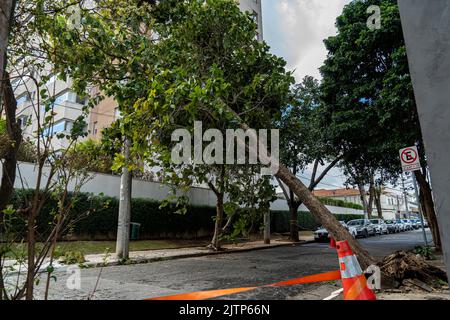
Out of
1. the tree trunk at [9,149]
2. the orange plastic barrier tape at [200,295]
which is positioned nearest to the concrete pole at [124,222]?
the orange plastic barrier tape at [200,295]

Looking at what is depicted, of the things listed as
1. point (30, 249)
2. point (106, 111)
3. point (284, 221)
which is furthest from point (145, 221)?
point (284, 221)

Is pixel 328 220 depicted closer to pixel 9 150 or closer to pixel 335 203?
pixel 9 150

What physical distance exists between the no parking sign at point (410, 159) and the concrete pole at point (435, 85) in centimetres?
783

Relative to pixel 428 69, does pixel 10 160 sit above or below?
below

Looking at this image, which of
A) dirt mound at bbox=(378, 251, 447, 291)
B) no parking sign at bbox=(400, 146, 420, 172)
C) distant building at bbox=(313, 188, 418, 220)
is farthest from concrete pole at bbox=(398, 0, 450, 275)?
distant building at bbox=(313, 188, 418, 220)

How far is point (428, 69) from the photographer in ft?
6.03

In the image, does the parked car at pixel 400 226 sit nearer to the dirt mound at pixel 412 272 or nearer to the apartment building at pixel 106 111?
the apartment building at pixel 106 111

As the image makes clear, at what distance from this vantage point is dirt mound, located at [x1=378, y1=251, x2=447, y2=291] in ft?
19.7

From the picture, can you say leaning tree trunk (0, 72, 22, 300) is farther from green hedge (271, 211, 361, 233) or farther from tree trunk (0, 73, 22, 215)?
green hedge (271, 211, 361, 233)
